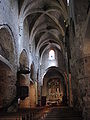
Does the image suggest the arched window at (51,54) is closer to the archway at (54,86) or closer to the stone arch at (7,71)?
the archway at (54,86)

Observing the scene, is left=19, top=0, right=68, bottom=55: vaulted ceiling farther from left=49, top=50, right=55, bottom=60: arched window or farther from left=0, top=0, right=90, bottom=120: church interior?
left=49, top=50, right=55, bottom=60: arched window

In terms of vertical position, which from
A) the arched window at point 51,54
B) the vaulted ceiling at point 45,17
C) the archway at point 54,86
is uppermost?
the vaulted ceiling at point 45,17

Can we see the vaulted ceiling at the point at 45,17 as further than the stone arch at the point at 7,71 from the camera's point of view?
Yes

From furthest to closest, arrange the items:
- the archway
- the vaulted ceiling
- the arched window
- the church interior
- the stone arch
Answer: the archway
the arched window
the vaulted ceiling
the stone arch
the church interior

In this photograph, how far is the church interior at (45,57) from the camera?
776 cm

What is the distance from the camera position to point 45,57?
26.8m

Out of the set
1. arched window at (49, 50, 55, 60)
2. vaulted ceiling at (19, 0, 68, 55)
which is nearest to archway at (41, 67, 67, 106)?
arched window at (49, 50, 55, 60)

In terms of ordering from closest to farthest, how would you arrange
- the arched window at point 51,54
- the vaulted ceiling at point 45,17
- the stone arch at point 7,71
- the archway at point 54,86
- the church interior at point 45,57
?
the church interior at point 45,57 < the stone arch at point 7,71 < the vaulted ceiling at point 45,17 < the arched window at point 51,54 < the archway at point 54,86

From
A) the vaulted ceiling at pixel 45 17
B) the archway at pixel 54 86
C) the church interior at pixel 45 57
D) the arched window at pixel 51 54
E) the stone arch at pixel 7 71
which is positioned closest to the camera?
the church interior at pixel 45 57

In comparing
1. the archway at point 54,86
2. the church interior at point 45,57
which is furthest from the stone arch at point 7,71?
the archway at point 54,86

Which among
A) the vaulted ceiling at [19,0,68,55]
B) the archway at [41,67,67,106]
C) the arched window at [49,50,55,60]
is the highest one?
the vaulted ceiling at [19,0,68,55]

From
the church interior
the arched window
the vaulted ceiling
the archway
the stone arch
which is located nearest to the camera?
the church interior

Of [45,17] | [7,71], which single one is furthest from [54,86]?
[7,71]

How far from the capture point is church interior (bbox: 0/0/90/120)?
305 inches
